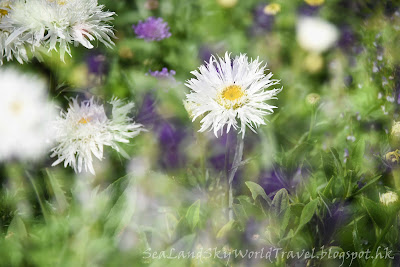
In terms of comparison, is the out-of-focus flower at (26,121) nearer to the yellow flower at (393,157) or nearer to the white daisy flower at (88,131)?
the white daisy flower at (88,131)

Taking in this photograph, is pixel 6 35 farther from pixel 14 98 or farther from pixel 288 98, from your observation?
pixel 288 98

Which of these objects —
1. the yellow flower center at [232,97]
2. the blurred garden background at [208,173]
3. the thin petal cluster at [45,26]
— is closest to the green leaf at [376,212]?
the blurred garden background at [208,173]

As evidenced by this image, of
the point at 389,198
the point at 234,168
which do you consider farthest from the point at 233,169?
the point at 389,198

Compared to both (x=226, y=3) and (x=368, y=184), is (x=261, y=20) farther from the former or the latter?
(x=368, y=184)

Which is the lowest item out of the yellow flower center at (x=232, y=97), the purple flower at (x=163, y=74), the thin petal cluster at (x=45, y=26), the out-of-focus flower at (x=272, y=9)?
the purple flower at (x=163, y=74)

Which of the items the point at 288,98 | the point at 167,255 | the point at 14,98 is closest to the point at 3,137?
the point at 14,98

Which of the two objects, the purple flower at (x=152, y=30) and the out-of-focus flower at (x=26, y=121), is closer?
the out-of-focus flower at (x=26, y=121)

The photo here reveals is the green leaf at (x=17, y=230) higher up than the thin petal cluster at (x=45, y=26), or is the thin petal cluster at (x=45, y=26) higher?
the thin petal cluster at (x=45, y=26)

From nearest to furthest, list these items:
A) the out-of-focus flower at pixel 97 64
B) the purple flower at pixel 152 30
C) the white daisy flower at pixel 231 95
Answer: the white daisy flower at pixel 231 95, the out-of-focus flower at pixel 97 64, the purple flower at pixel 152 30
